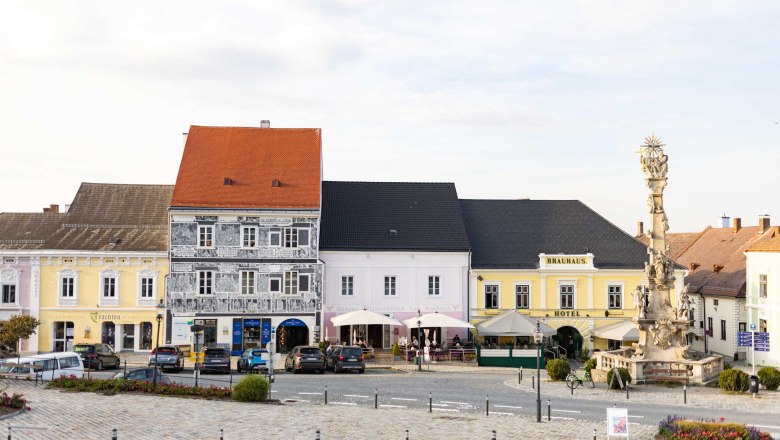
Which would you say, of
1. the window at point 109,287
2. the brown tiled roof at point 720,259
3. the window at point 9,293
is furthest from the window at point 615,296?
the window at point 9,293

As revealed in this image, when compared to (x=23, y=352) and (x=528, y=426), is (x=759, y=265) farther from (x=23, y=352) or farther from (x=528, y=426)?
(x=23, y=352)

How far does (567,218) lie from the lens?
2181 inches

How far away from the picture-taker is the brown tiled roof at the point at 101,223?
4994 centimetres

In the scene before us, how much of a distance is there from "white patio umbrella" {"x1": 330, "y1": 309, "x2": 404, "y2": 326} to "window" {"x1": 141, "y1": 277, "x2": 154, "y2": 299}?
1084 centimetres

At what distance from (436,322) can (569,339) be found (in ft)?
31.6

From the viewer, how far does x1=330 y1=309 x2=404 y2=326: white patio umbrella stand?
1839 inches

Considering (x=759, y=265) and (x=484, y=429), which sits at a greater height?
(x=759, y=265)

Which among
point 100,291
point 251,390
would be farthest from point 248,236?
point 251,390

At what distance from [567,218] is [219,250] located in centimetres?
2242

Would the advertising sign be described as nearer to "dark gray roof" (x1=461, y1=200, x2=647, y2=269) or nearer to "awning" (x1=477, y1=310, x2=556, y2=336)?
"awning" (x1=477, y1=310, x2=556, y2=336)

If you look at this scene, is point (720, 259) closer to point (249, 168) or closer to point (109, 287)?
point (249, 168)

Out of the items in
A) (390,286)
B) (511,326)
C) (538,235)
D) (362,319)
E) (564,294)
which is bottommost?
(511,326)

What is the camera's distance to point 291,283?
49.8 m

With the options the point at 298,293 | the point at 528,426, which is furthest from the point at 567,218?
the point at 528,426
